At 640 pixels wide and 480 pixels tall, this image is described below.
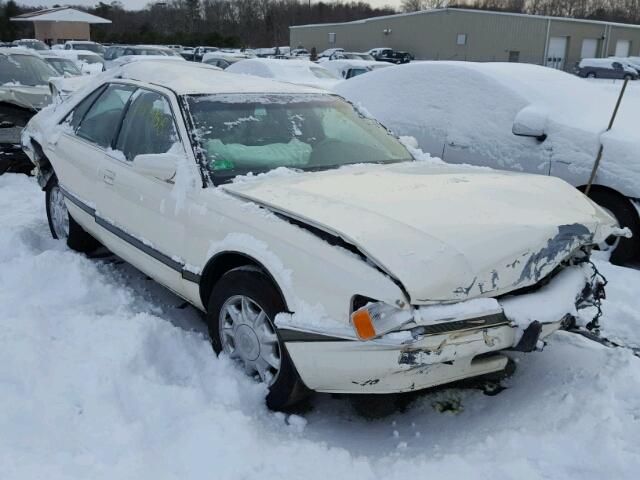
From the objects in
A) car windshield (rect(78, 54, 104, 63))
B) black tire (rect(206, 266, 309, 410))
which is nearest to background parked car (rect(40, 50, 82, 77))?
car windshield (rect(78, 54, 104, 63))

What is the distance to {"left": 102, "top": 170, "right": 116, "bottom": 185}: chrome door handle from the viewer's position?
408 centimetres

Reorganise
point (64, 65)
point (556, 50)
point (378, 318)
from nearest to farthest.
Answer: point (378, 318), point (64, 65), point (556, 50)

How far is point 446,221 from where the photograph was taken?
2824 millimetres

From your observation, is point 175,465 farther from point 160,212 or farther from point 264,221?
point 160,212

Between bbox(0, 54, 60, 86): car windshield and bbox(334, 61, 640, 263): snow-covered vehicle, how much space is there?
4.75 metres

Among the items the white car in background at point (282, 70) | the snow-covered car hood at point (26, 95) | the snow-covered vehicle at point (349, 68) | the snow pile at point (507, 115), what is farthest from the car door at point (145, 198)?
the snow-covered vehicle at point (349, 68)

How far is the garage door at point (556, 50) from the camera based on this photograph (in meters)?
44.8

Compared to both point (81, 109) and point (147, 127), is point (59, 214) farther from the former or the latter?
point (147, 127)

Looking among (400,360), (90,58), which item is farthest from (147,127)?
(90,58)

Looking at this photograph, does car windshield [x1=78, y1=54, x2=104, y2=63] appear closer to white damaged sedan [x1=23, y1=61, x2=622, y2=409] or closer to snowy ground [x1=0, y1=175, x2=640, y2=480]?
white damaged sedan [x1=23, y1=61, x2=622, y2=409]

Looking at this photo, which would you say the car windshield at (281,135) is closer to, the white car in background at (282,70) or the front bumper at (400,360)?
the front bumper at (400,360)

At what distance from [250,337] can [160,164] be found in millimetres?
1093

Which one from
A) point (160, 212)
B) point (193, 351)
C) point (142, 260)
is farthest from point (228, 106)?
point (193, 351)

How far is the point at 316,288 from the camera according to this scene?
8.73 ft
